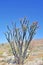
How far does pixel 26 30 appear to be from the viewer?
33875mm

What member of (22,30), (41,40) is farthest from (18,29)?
(41,40)

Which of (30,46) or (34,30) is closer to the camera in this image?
(34,30)

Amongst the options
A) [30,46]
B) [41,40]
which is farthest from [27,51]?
[41,40]

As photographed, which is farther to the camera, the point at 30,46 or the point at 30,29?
the point at 30,46

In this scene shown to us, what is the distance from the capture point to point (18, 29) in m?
33.7

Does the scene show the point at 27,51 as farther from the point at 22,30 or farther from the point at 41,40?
the point at 41,40

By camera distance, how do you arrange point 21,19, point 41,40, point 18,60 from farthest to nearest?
point 41,40 < point 18,60 < point 21,19

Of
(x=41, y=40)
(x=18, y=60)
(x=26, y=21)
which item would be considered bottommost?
(x=18, y=60)

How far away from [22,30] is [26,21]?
1.50 metres

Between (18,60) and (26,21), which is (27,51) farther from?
(26,21)

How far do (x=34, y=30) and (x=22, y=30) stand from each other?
181 centimetres

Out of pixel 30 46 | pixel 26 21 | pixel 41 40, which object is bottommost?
pixel 30 46

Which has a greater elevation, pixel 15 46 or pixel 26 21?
pixel 26 21

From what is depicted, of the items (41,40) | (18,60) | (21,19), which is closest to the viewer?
(21,19)
